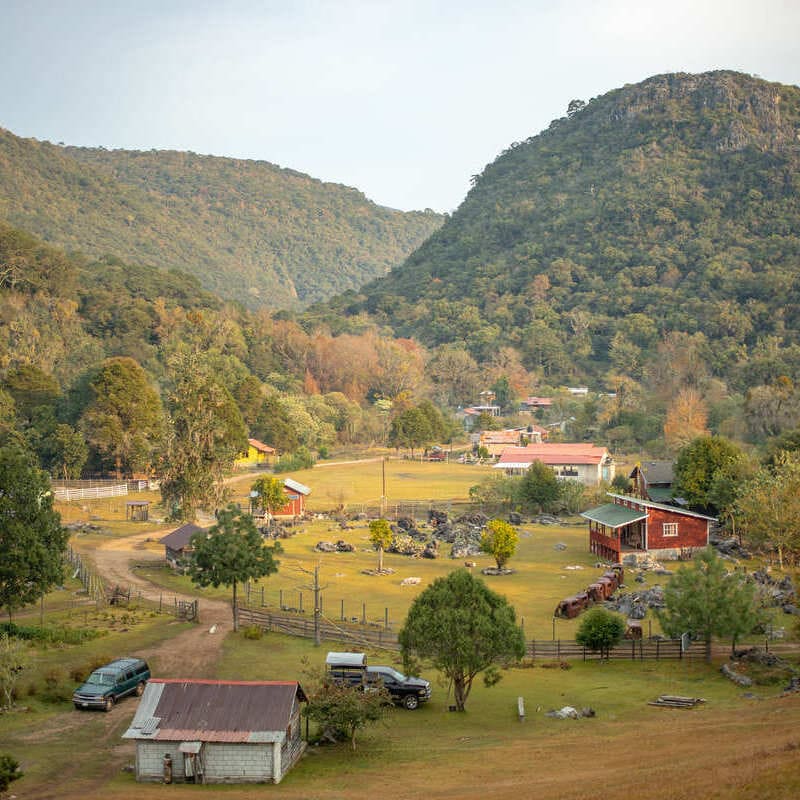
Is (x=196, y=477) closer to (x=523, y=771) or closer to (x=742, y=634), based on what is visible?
(x=742, y=634)

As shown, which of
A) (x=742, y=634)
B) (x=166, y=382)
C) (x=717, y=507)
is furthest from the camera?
(x=166, y=382)

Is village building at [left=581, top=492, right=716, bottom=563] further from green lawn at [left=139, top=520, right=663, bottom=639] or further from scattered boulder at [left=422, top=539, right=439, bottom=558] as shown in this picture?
scattered boulder at [left=422, top=539, right=439, bottom=558]

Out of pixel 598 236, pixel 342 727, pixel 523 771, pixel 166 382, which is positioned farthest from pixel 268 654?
pixel 598 236

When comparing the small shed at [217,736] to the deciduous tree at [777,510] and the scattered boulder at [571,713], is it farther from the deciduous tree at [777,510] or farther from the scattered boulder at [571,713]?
the deciduous tree at [777,510]

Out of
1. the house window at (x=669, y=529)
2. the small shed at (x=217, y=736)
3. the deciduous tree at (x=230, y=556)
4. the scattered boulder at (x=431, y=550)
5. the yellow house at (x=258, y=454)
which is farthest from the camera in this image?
the yellow house at (x=258, y=454)

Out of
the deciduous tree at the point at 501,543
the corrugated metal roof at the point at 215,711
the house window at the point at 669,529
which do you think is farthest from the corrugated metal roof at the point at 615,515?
the corrugated metal roof at the point at 215,711

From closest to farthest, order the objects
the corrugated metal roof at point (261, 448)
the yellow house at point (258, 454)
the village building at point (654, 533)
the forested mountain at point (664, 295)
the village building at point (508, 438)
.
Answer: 1. the village building at point (654, 533)
2. the yellow house at point (258, 454)
3. the corrugated metal roof at point (261, 448)
4. the village building at point (508, 438)
5. the forested mountain at point (664, 295)

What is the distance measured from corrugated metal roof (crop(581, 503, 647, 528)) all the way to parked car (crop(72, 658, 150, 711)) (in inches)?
1130

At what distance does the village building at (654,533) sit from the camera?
49.7 metres

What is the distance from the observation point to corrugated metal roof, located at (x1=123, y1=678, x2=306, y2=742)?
69.6 feet

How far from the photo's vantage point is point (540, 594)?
4172 cm

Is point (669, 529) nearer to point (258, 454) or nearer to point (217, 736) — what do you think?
point (217, 736)

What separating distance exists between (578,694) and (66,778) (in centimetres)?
1431

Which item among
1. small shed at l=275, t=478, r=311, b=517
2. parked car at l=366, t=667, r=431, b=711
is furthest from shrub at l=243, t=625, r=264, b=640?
small shed at l=275, t=478, r=311, b=517
